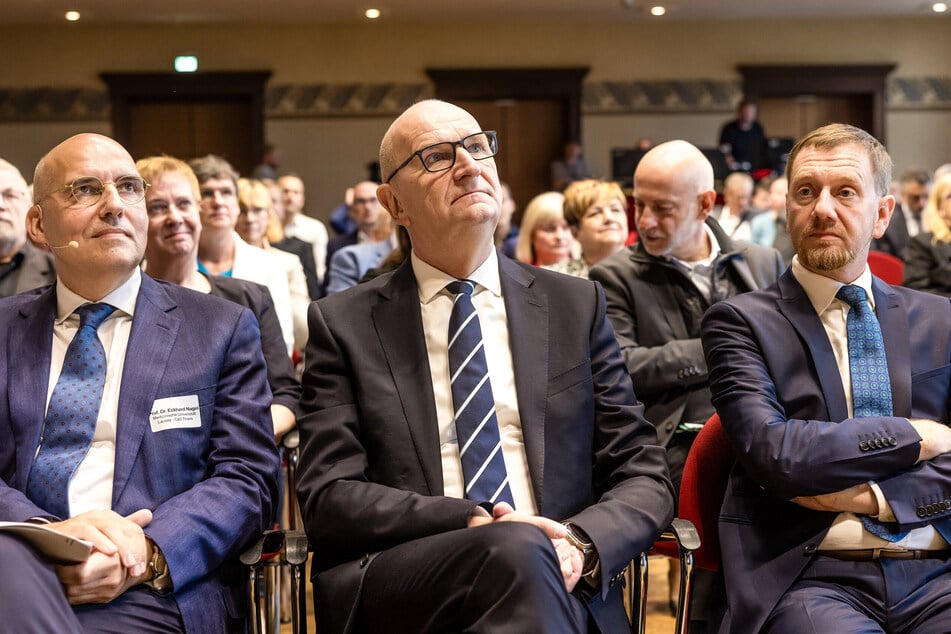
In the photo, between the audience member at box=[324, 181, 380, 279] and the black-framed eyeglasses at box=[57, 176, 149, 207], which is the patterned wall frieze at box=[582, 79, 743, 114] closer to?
the audience member at box=[324, 181, 380, 279]

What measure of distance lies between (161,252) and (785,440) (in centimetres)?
209

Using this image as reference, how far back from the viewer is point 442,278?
239 cm

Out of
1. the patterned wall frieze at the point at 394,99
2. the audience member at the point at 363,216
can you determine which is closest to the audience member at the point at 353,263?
the audience member at the point at 363,216

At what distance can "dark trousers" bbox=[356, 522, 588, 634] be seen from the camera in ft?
5.80

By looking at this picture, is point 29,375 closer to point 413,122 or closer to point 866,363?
point 413,122

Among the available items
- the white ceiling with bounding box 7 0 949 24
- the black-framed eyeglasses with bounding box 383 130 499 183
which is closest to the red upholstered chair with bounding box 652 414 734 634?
the black-framed eyeglasses with bounding box 383 130 499 183

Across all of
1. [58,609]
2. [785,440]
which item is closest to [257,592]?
[58,609]

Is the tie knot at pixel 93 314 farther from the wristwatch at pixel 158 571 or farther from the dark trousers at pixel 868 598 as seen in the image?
the dark trousers at pixel 868 598

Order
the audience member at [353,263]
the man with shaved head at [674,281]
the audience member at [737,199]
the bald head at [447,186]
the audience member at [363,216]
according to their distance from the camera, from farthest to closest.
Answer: the audience member at [737,199], the audience member at [363,216], the audience member at [353,263], the man with shaved head at [674,281], the bald head at [447,186]

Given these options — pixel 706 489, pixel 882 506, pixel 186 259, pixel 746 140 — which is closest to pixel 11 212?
pixel 186 259

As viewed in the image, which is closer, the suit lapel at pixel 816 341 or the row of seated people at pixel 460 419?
the row of seated people at pixel 460 419

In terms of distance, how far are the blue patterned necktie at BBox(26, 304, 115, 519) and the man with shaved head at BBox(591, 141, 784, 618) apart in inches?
59.4

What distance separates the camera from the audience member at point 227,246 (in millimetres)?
4000

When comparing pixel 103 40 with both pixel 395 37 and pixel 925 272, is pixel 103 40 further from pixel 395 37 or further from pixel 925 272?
pixel 925 272
